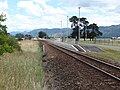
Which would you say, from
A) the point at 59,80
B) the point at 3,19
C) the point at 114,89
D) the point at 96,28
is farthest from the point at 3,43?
the point at 96,28

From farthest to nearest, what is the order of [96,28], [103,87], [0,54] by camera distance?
[96,28] → [0,54] → [103,87]

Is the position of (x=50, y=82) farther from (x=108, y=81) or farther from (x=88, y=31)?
(x=88, y=31)

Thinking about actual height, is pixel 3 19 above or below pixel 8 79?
above

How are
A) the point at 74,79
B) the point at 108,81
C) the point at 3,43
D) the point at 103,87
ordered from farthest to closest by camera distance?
1. the point at 3,43
2. the point at 74,79
3. the point at 108,81
4. the point at 103,87

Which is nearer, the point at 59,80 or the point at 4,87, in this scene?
the point at 4,87

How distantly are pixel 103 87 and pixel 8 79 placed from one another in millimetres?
3703

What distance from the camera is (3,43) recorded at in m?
26.7

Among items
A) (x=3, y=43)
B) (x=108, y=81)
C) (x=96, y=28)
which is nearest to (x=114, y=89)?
(x=108, y=81)

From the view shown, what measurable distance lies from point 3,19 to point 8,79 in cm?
1326

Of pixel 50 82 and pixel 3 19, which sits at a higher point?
pixel 3 19

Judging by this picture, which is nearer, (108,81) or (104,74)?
(108,81)

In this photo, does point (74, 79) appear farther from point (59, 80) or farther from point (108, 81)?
point (108, 81)

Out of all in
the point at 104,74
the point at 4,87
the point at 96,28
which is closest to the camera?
the point at 4,87

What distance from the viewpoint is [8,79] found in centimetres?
1188
